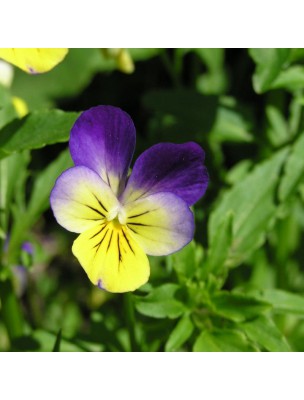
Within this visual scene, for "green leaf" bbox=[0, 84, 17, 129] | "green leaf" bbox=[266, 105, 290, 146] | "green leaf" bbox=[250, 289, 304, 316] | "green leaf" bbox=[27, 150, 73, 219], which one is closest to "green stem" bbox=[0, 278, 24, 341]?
"green leaf" bbox=[27, 150, 73, 219]

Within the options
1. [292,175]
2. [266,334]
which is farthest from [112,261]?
[292,175]

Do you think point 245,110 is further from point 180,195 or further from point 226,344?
point 180,195

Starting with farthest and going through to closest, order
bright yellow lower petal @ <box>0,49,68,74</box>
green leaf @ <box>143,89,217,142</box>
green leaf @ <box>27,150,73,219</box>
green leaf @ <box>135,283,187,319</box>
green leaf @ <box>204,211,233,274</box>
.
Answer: green leaf @ <box>143,89,217,142</box>, green leaf @ <box>27,150,73,219</box>, green leaf @ <box>204,211,233,274</box>, green leaf @ <box>135,283,187,319</box>, bright yellow lower petal @ <box>0,49,68,74</box>

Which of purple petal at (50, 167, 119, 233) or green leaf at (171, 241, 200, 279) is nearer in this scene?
purple petal at (50, 167, 119, 233)

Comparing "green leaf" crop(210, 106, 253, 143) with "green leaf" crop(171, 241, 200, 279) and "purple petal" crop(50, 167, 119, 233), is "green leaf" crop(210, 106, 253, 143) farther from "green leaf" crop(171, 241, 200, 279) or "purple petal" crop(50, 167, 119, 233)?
"purple petal" crop(50, 167, 119, 233)

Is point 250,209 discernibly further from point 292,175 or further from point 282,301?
point 282,301

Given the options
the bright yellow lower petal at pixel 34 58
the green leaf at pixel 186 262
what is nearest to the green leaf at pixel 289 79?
the green leaf at pixel 186 262

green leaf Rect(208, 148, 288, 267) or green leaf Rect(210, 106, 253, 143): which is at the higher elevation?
green leaf Rect(210, 106, 253, 143)
